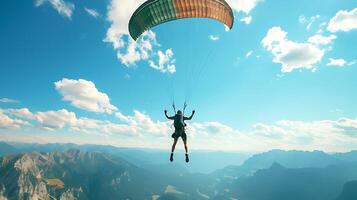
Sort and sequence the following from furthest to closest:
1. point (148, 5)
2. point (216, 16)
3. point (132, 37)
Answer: point (132, 37)
point (216, 16)
point (148, 5)

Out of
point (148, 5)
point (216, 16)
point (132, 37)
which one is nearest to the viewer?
point (148, 5)

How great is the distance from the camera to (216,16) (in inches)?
733

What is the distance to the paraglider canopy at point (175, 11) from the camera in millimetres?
17438

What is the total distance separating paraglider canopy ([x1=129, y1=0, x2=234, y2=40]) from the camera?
57.2 ft

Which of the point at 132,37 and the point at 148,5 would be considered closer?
the point at 148,5

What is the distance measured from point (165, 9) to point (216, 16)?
3.41 m

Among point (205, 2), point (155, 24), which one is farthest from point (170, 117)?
point (205, 2)

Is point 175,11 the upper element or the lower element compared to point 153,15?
upper

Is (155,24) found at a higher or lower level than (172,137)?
higher

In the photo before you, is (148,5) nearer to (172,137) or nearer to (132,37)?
(132,37)

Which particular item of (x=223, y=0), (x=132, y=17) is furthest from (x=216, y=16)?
(x=132, y=17)

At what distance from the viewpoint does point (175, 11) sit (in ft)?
58.8

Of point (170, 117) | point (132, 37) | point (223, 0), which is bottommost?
point (170, 117)

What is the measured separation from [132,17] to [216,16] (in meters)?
5.48
